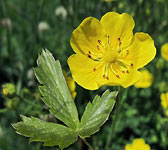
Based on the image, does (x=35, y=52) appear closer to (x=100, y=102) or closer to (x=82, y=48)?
(x=82, y=48)

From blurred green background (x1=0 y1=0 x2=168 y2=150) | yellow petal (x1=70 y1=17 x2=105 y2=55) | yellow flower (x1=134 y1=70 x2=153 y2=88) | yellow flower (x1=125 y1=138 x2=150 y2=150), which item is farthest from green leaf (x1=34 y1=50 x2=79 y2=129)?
yellow flower (x1=134 y1=70 x2=153 y2=88)

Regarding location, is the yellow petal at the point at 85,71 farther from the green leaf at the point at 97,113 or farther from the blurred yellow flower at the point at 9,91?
the blurred yellow flower at the point at 9,91

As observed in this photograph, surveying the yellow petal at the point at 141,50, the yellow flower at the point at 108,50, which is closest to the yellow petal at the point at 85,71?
the yellow flower at the point at 108,50

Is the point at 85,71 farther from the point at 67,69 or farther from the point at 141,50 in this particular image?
the point at 67,69

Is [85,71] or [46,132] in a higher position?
[85,71]

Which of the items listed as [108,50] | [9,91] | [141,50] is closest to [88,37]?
[108,50]

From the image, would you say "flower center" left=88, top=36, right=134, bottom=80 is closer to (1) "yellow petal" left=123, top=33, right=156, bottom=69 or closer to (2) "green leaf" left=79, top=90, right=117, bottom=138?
(1) "yellow petal" left=123, top=33, right=156, bottom=69
